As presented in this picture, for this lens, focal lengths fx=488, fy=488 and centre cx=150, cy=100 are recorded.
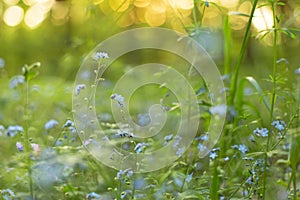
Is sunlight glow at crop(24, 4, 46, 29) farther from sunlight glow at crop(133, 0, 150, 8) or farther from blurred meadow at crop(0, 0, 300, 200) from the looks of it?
sunlight glow at crop(133, 0, 150, 8)

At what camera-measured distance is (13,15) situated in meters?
5.51

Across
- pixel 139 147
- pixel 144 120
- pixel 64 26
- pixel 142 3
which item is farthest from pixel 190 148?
pixel 142 3

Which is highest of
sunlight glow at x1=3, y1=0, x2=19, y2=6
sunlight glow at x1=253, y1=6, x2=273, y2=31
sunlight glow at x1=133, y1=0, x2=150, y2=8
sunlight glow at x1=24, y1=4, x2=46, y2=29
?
sunlight glow at x1=133, y1=0, x2=150, y2=8

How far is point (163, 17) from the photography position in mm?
7180

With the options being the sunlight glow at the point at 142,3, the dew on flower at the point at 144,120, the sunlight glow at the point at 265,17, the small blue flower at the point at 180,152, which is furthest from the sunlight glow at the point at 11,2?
the small blue flower at the point at 180,152

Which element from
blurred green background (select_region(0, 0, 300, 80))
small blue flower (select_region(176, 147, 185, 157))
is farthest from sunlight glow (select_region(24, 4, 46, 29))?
small blue flower (select_region(176, 147, 185, 157))

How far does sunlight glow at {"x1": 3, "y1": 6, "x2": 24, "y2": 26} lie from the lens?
5.35 m

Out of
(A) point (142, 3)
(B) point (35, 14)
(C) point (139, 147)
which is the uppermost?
(A) point (142, 3)

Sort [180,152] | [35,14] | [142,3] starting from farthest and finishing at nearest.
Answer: [142,3] → [35,14] → [180,152]

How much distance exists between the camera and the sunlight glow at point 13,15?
17.6 ft

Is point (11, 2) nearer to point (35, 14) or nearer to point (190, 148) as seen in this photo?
point (35, 14)

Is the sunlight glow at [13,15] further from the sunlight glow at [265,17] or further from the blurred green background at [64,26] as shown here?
the sunlight glow at [265,17]

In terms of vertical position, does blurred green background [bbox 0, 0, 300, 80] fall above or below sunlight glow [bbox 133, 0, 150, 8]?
below

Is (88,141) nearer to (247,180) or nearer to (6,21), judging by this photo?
(247,180)
